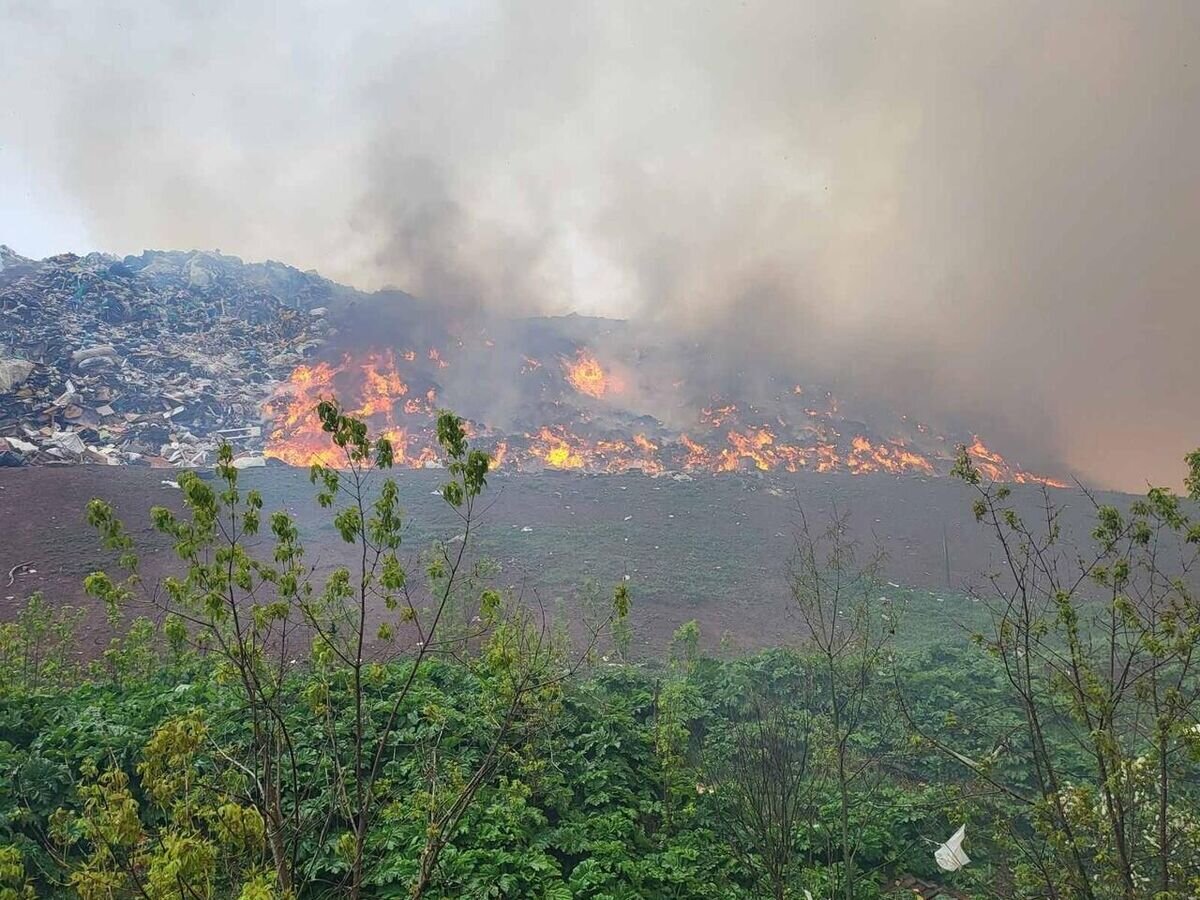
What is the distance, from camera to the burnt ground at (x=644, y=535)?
18359 mm

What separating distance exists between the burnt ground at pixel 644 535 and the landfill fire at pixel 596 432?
355 cm

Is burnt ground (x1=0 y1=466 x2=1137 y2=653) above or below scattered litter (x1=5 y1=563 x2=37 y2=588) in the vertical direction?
above

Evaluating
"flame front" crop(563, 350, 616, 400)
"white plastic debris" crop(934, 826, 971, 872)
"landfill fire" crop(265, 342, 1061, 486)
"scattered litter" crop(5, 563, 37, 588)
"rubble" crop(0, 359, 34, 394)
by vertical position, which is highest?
"flame front" crop(563, 350, 616, 400)

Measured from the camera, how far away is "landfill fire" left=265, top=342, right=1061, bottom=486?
3334 cm

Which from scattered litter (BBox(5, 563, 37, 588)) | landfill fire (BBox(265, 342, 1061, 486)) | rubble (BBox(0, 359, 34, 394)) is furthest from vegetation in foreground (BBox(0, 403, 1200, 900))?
landfill fire (BBox(265, 342, 1061, 486))

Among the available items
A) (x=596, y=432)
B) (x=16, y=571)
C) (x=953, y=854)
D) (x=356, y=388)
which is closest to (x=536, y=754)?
(x=953, y=854)

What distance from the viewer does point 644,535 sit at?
26.1m

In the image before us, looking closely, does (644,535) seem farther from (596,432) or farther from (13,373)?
(13,373)

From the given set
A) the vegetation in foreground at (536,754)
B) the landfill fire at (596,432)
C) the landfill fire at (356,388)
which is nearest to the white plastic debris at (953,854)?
the vegetation in foreground at (536,754)

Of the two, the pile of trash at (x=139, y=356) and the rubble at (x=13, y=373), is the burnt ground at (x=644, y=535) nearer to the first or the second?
the pile of trash at (x=139, y=356)

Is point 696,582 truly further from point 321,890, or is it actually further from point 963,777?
point 321,890

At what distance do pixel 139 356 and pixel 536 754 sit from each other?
113ft

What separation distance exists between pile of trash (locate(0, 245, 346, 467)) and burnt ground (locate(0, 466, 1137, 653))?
392 centimetres

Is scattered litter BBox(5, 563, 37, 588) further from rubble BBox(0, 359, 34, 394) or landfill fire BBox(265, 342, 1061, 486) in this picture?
rubble BBox(0, 359, 34, 394)
